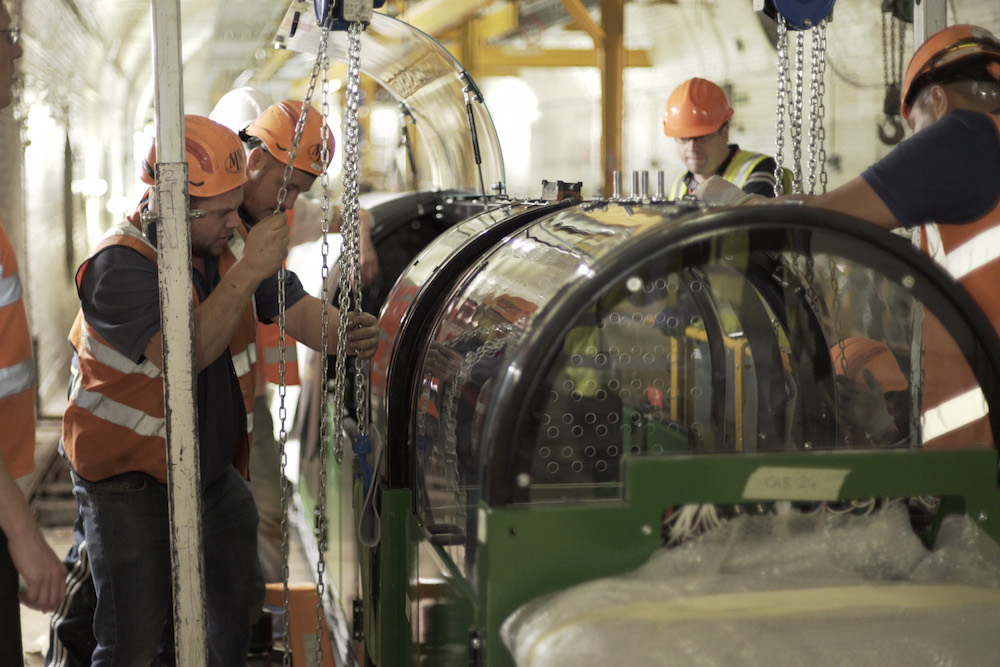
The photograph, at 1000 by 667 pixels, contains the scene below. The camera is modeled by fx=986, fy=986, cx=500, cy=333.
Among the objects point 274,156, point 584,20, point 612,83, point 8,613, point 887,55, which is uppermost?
point 584,20

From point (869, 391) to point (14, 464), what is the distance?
1.51m

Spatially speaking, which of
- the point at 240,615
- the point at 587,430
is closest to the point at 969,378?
the point at 587,430

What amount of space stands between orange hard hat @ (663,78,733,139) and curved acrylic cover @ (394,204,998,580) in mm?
2212

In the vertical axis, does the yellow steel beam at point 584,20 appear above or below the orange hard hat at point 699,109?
above

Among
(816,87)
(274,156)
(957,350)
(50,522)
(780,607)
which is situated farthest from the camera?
(50,522)

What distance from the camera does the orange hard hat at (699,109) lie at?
3984 mm

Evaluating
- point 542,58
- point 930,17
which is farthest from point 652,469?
point 542,58

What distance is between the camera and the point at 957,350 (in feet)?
5.14

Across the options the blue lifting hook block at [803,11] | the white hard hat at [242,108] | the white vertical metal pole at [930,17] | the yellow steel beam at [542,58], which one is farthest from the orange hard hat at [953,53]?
the yellow steel beam at [542,58]

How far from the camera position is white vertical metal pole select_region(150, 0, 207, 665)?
161 cm

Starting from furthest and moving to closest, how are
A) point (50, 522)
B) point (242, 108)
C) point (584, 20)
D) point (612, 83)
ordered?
1. point (612, 83)
2. point (584, 20)
3. point (50, 522)
4. point (242, 108)

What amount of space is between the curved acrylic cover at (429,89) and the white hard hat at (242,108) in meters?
0.23

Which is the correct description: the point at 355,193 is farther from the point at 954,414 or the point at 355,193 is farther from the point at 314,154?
the point at 954,414

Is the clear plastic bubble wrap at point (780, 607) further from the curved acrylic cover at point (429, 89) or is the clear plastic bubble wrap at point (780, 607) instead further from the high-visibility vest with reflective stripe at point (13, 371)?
the curved acrylic cover at point (429, 89)
